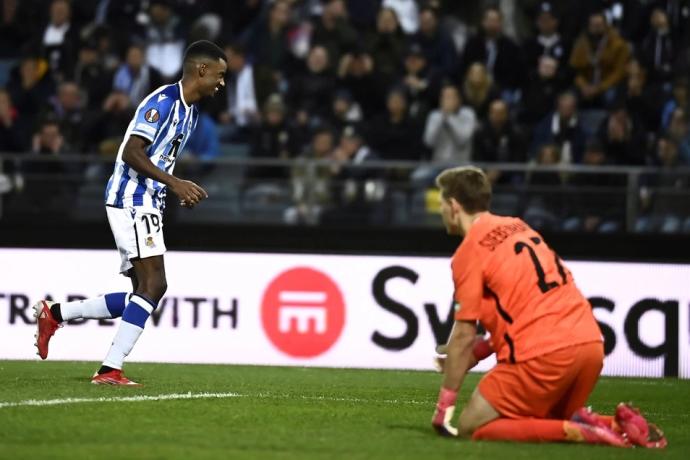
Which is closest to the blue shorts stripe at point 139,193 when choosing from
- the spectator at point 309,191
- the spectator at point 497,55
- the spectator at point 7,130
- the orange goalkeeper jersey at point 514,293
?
the orange goalkeeper jersey at point 514,293

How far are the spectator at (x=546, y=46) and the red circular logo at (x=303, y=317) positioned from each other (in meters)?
4.74

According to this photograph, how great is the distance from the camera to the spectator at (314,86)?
1662 cm

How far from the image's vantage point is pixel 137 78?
1672cm

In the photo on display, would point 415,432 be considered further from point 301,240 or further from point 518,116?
point 518,116

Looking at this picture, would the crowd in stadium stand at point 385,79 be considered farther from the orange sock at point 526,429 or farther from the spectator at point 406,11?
the orange sock at point 526,429

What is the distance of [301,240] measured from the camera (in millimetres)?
14789

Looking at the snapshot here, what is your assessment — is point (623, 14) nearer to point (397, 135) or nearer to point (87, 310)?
point (397, 135)

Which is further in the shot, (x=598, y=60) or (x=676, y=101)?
(x=598, y=60)

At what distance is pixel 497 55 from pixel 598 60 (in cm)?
117

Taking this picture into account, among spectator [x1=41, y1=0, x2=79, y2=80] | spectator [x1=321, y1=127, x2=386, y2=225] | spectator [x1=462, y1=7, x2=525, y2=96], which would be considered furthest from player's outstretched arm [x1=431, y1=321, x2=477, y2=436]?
spectator [x1=41, y1=0, x2=79, y2=80]

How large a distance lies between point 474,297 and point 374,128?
905 centimetres

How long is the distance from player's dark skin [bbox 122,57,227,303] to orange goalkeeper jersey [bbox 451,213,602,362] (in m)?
2.62

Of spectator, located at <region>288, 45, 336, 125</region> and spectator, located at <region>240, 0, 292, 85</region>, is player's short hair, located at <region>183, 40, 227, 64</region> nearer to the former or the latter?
spectator, located at <region>288, 45, 336, 125</region>

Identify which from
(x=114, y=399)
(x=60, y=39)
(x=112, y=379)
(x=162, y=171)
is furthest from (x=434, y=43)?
(x=114, y=399)
